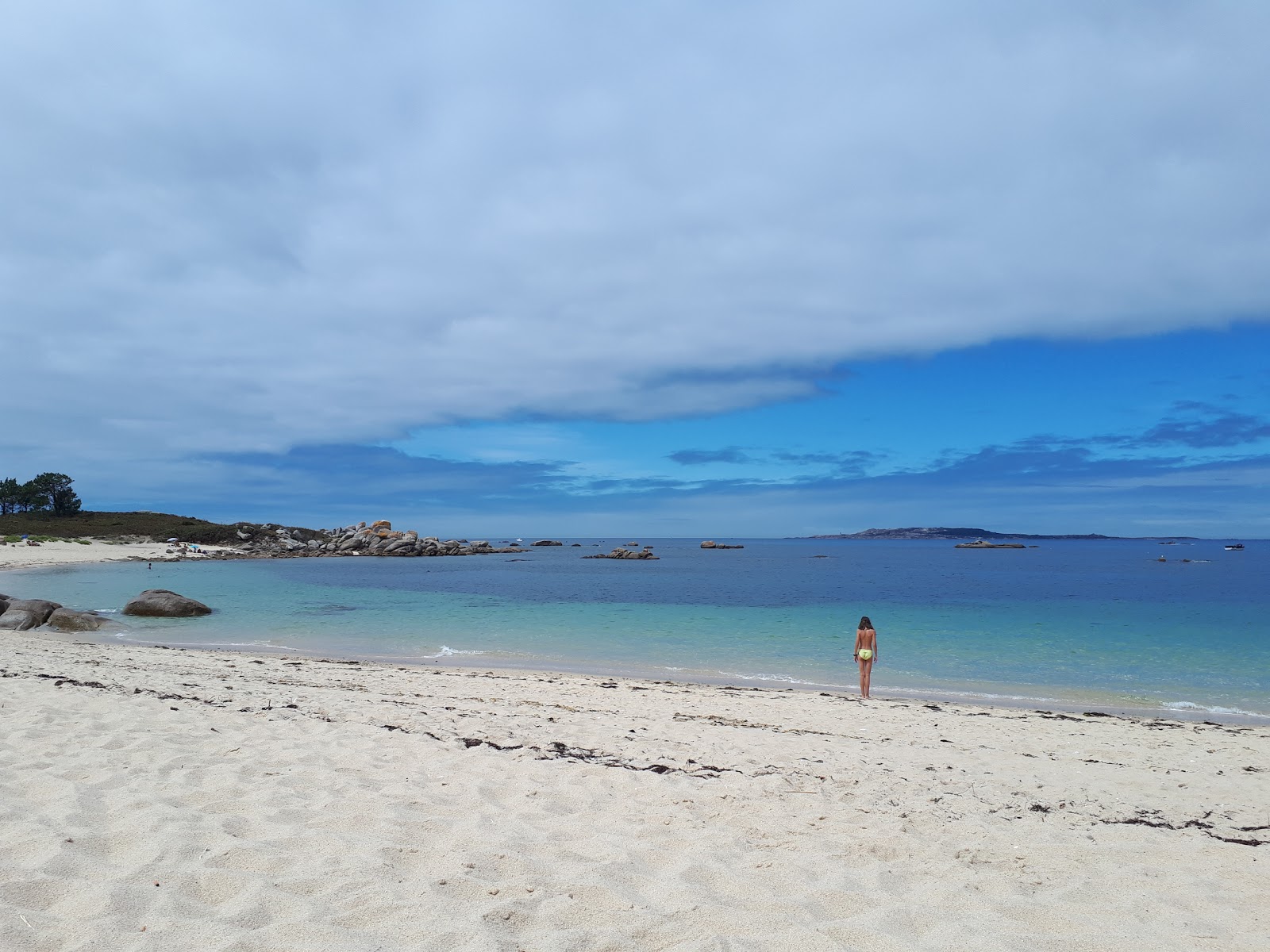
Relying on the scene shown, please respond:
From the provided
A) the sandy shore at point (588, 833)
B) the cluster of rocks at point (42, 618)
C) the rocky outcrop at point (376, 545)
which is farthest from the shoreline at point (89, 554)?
the sandy shore at point (588, 833)

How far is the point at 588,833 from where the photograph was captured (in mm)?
5535

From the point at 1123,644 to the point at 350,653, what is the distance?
81.7ft

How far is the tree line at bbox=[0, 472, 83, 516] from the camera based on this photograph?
9556 centimetres

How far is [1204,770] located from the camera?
359 inches

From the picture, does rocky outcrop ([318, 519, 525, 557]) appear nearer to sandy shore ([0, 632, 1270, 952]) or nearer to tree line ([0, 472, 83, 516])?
tree line ([0, 472, 83, 516])

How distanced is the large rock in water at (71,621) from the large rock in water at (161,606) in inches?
139

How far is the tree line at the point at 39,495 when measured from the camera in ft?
314

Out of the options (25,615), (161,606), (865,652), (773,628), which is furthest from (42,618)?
(865,652)

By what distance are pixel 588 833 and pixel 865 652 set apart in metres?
11.1

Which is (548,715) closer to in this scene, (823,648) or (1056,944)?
(1056,944)

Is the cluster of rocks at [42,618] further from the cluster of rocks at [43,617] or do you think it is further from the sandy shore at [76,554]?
the sandy shore at [76,554]

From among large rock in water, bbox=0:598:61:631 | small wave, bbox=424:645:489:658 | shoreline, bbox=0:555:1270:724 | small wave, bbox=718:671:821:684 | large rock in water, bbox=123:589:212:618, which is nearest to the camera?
shoreline, bbox=0:555:1270:724

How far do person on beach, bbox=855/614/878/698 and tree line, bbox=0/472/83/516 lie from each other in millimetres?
119775

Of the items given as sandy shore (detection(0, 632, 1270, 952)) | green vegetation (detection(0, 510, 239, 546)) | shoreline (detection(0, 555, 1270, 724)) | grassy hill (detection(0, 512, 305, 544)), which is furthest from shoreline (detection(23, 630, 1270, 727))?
grassy hill (detection(0, 512, 305, 544))
